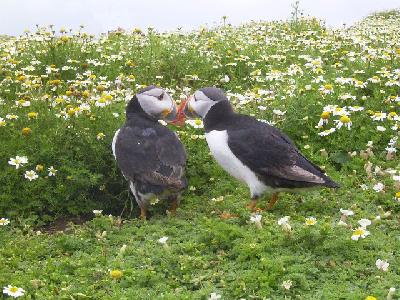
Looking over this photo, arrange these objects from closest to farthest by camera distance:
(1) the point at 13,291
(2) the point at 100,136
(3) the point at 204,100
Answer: (1) the point at 13,291, (3) the point at 204,100, (2) the point at 100,136

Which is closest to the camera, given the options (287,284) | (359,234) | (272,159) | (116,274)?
(287,284)

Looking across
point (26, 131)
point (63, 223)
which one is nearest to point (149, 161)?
point (63, 223)

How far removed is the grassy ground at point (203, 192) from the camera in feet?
Result: 15.9

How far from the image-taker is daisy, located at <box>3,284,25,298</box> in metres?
4.68

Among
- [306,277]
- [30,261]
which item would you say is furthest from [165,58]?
[306,277]

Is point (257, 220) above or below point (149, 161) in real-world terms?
below

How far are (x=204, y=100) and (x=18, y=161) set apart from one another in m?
2.07

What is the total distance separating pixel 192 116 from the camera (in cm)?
702

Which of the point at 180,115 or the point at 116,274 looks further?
the point at 180,115

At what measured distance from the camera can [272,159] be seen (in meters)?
6.08

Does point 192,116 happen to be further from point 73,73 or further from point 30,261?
point 73,73

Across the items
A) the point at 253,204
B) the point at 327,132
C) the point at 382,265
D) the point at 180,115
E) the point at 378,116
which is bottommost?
the point at 253,204

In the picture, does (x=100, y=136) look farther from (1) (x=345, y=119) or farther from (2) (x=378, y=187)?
(2) (x=378, y=187)

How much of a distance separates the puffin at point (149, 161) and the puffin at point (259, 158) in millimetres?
442
